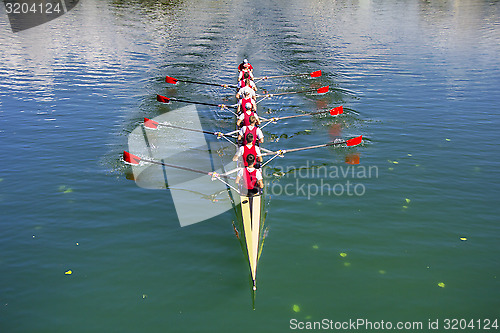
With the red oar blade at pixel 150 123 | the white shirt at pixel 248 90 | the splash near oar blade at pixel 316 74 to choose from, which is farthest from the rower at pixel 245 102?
the splash near oar blade at pixel 316 74

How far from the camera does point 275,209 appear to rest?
1378cm

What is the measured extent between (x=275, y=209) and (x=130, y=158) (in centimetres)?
666

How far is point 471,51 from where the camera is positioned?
35000 mm

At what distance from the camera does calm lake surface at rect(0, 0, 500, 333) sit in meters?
9.87

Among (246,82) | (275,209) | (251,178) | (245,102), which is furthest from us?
(246,82)

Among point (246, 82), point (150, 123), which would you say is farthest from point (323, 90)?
point (150, 123)

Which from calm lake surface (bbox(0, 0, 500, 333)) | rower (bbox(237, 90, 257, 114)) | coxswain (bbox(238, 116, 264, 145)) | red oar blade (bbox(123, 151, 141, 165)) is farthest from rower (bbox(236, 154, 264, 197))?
rower (bbox(237, 90, 257, 114))

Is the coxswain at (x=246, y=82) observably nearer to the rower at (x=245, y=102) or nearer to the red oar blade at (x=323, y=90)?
the rower at (x=245, y=102)

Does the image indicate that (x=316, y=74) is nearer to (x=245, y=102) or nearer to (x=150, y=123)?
(x=245, y=102)

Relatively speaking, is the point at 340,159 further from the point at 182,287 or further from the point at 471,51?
the point at 471,51

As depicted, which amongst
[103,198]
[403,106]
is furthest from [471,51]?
[103,198]

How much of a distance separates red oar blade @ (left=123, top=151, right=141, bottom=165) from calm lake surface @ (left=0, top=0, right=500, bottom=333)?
77 cm

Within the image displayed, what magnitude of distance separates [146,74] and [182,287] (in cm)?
2344

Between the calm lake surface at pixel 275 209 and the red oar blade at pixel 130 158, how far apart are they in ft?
2.53
